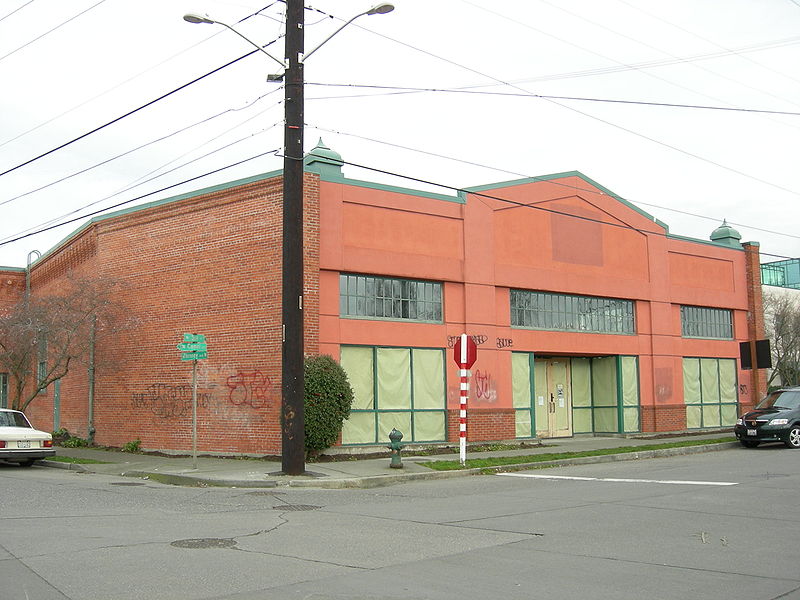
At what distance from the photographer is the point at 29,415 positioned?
1238 inches

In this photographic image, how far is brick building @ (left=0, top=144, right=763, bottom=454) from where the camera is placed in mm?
19828

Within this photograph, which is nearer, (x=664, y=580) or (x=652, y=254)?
(x=664, y=580)

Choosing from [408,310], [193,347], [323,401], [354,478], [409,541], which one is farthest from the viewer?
[408,310]

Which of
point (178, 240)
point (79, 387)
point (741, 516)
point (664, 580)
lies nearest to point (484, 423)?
point (178, 240)

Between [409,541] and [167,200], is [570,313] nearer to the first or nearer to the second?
[167,200]

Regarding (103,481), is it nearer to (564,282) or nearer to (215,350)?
(215,350)

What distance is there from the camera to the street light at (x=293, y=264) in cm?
1634

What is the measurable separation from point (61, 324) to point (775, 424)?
19.5m

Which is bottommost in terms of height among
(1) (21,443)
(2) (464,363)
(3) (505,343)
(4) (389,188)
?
(1) (21,443)

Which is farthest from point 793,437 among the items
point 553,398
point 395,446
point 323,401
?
point 323,401

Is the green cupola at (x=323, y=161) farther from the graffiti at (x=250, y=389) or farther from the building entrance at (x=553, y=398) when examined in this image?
the building entrance at (x=553, y=398)

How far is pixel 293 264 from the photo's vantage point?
53.8ft

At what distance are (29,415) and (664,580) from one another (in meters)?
29.0

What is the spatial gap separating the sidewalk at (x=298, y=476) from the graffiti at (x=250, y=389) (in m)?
1.33
